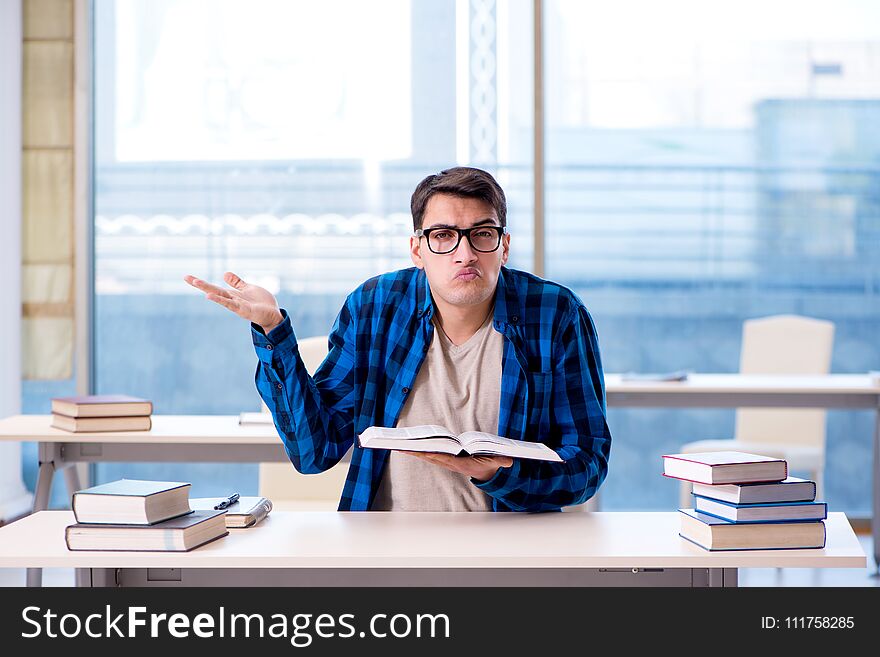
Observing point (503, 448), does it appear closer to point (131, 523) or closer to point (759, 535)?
point (759, 535)

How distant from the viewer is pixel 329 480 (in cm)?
293

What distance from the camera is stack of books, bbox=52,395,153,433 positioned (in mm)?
2859

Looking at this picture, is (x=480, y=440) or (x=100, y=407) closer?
(x=480, y=440)

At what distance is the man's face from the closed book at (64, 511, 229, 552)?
27.0 inches

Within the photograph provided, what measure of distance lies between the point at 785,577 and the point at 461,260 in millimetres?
2389

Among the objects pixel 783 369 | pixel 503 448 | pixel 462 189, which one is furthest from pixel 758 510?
pixel 783 369

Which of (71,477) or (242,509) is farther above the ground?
(242,509)

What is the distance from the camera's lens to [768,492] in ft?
4.95

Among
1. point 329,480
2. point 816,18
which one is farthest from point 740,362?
point 329,480

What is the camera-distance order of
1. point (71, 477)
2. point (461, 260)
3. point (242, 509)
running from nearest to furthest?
point (242, 509), point (461, 260), point (71, 477)


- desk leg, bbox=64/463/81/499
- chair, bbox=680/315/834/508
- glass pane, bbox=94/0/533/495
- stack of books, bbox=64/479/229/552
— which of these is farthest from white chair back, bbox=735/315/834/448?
stack of books, bbox=64/479/229/552

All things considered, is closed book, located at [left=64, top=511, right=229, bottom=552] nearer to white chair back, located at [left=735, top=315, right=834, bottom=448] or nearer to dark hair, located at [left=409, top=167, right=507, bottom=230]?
dark hair, located at [left=409, top=167, right=507, bottom=230]

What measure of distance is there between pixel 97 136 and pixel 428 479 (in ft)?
11.5

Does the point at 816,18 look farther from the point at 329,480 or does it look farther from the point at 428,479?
the point at 428,479
